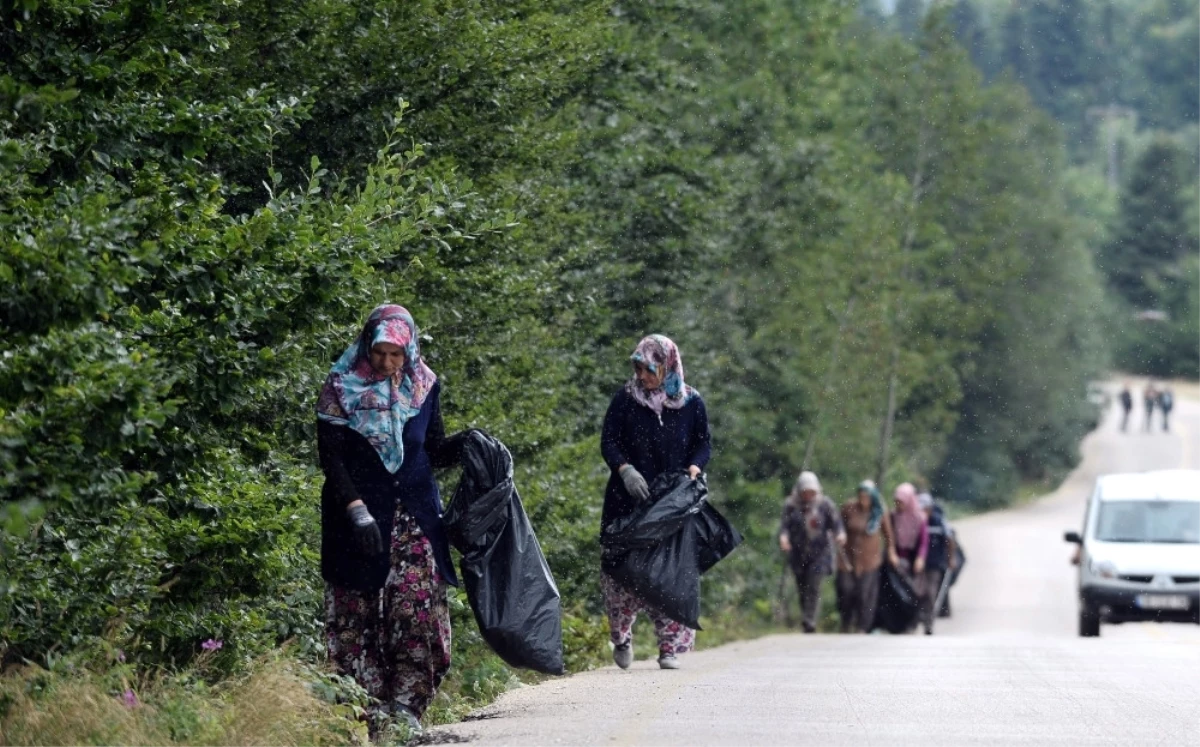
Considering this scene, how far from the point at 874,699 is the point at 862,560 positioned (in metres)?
14.4

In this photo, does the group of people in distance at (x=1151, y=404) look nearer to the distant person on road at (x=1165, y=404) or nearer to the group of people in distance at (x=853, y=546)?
the distant person on road at (x=1165, y=404)

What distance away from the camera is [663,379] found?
1416cm

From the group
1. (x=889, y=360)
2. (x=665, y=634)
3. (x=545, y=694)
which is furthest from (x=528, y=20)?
(x=889, y=360)

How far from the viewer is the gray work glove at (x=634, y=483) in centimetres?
1387

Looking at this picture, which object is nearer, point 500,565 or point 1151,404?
point 500,565

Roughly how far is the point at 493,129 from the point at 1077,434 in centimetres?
7339

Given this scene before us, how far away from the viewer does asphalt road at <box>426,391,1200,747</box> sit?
9.47m

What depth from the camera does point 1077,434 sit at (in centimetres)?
8588

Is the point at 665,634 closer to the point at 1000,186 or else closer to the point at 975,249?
the point at 975,249

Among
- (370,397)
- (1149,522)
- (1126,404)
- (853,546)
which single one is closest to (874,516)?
(853,546)

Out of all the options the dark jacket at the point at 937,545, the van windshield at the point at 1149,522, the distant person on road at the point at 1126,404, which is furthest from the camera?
the distant person on road at the point at 1126,404

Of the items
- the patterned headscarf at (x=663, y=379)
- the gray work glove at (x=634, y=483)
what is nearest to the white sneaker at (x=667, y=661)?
the gray work glove at (x=634, y=483)

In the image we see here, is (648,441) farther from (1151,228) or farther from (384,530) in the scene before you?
(1151,228)

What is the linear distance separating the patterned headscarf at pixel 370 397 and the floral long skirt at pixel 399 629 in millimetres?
306
